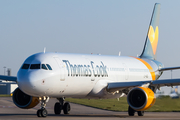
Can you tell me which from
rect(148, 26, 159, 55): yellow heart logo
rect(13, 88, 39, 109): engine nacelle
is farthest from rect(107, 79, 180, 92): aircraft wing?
rect(148, 26, 159, 55): yellow heart logo

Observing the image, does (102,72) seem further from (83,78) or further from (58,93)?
(58,93)

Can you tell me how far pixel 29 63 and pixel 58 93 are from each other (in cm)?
277

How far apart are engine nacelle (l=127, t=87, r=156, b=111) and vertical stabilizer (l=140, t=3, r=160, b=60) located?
1130cm

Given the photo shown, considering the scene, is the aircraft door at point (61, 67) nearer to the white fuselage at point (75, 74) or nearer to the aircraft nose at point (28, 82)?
the white fuselage at point (75, 74)

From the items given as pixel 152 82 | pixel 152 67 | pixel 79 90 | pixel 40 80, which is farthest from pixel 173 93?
pixel 40 80

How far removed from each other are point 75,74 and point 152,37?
607 inches

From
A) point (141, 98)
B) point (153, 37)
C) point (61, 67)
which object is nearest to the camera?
point (61, 67)

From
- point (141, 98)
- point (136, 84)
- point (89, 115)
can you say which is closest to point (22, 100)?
point (89, 115)

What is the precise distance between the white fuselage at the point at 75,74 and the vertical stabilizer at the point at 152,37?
183 inches

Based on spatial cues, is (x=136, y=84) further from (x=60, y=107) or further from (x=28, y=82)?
(x=28, y=82)

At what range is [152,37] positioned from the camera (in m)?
38.0

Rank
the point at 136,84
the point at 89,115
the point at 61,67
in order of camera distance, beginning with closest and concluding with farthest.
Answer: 1. the point at 61,67
2. the point at 136,84
3. the point at 89,115

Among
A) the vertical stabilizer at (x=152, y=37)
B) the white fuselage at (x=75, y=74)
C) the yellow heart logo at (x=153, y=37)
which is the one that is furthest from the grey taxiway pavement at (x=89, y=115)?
the yellow heart logo at (x=153, y=37)

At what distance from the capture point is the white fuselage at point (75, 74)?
878 inches
